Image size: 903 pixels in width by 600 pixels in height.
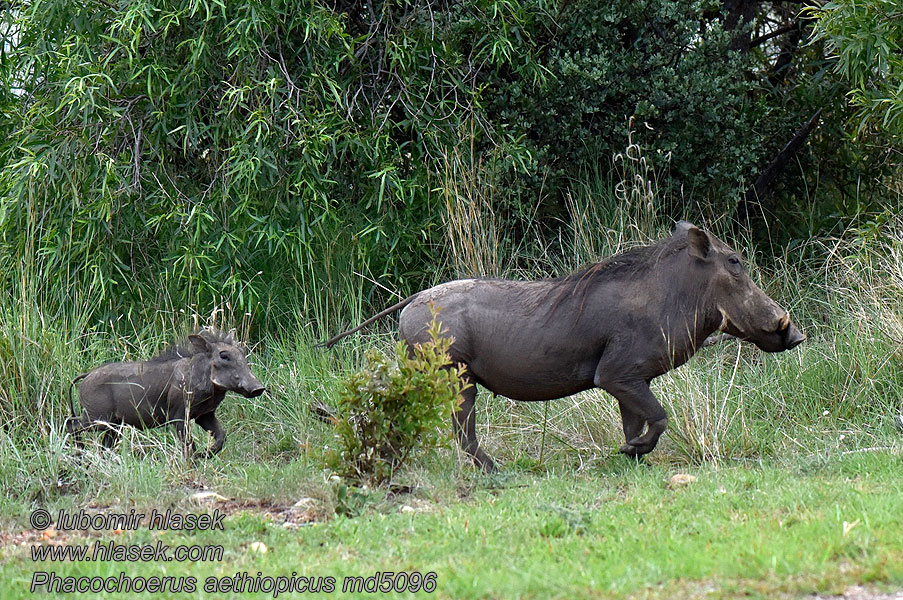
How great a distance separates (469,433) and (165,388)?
7.24ft

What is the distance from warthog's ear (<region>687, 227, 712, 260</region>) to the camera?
648 cm

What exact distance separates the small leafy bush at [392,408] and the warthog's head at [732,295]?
170 cm

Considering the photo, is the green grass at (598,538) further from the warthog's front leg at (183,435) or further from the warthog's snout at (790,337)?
the warthog's front leg at (183,435)

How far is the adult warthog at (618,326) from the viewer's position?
6.39 metres

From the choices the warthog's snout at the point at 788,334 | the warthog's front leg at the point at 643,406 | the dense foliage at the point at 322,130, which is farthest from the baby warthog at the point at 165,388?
the warthog's snout at the point at 788,334

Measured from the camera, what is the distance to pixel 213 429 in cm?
739

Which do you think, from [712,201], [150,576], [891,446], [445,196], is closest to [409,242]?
[445,196]

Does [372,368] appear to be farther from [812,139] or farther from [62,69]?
[812,139]

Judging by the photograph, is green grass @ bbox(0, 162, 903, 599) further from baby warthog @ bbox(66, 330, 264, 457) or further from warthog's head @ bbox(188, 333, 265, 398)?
warthog's head @ bbox(188, 333, 265, 398)

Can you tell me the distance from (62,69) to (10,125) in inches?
77.2

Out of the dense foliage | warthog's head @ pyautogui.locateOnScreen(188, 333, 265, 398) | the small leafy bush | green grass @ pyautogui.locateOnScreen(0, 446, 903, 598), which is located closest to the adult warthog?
the small leafy bush

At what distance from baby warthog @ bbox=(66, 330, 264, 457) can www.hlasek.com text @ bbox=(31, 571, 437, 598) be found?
2618mm

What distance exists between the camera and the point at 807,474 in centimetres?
604

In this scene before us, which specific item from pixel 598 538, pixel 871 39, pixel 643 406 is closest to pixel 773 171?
pixel 871 39
